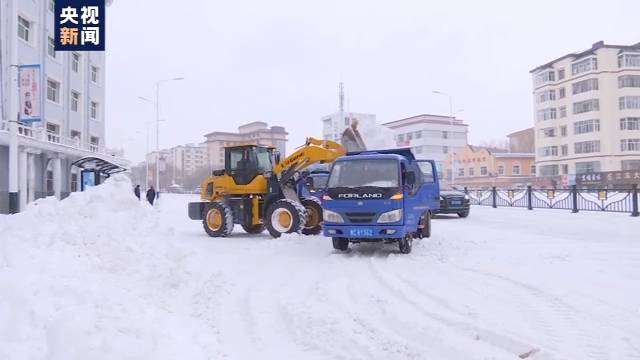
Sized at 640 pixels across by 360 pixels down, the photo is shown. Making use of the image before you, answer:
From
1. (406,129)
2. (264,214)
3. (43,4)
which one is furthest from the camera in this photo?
(406,129)

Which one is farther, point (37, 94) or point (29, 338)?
point (37, 94)

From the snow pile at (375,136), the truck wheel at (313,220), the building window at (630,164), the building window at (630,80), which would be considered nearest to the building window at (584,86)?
the building window at (630,80)

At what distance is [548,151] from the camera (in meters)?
64.0

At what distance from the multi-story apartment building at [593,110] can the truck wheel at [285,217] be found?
52.6m

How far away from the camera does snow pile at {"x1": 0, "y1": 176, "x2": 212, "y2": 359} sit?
4.40 metres

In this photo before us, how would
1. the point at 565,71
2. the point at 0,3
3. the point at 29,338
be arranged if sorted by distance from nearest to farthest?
the point at 29,338
the point at 0,3
the point at 565,71

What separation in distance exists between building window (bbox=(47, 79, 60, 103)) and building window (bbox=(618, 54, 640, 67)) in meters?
54.8

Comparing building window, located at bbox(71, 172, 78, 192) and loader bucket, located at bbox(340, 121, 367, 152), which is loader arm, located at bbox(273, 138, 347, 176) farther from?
building window, located at bbox(71, 172, 78, 192)

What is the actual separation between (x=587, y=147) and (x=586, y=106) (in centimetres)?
469

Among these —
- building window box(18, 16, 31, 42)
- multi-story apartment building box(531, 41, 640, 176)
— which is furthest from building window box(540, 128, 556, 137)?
building window box(18, 16, 31, 42)

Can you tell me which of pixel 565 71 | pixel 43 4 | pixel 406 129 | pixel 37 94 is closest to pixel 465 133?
pixel 406 129

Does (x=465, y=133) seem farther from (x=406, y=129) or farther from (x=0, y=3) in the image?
(x=0, y=3)

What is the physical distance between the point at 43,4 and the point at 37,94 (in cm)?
1281

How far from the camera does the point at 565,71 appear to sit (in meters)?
60.8
